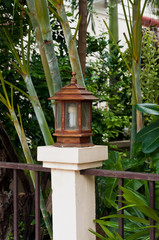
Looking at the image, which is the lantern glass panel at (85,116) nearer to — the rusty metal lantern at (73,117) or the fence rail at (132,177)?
the rusty metal lantern at (73,117)

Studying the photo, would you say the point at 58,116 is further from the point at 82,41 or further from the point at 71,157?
the point at 82,41

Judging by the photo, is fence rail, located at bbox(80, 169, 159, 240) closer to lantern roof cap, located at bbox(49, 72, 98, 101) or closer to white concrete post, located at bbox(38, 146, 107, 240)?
white concrete post, located at bbox(38, 146, 107, 240)

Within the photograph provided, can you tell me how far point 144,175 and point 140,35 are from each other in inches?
61.2

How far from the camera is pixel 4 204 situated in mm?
3580

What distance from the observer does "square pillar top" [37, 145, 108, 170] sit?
1.81 metres

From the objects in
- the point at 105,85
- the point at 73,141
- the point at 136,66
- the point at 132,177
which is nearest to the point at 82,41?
the point at 136,66

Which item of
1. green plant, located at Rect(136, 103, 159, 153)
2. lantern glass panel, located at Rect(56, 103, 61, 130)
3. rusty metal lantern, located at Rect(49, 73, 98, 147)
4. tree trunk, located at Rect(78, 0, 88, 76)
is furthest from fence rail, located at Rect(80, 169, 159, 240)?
tree trunk, located at Rect(78, 0, 88, 76)

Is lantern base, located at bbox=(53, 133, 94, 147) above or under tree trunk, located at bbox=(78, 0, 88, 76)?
under

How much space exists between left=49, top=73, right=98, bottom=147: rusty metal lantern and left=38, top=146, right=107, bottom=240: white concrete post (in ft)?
0.21

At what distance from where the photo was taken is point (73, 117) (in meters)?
1.91

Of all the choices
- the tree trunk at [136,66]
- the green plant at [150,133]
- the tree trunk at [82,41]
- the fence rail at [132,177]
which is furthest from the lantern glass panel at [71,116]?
the tree trunk at [82,41]

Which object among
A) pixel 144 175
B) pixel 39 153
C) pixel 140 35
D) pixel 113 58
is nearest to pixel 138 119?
pixel 140 35

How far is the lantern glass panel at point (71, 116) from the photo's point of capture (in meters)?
1.91

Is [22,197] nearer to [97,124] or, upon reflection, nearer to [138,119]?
[97,124]
